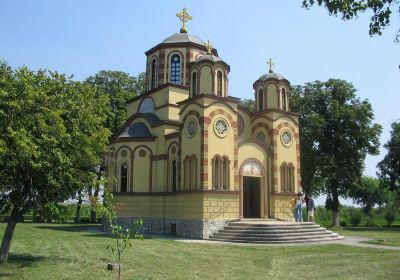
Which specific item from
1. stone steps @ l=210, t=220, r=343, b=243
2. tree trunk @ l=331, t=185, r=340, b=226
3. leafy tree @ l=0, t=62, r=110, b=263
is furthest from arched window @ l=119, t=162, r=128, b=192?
tree trunk @ l=331, t=185, r=340, b=226

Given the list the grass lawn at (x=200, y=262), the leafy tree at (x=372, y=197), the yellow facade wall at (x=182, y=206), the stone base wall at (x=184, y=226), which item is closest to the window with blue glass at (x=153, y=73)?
the yellow facade wall at (x=182, y=206)

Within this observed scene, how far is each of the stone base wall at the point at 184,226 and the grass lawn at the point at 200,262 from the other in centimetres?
453

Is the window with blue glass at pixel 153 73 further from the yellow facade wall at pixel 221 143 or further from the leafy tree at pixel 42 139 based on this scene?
the leafy tree at pixel 42 139

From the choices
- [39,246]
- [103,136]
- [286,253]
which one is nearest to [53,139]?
[103,136]

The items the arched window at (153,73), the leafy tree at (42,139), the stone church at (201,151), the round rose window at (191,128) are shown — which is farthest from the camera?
the arched window at (153,73)

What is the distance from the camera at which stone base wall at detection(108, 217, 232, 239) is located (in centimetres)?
2240

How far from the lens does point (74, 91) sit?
1262cm

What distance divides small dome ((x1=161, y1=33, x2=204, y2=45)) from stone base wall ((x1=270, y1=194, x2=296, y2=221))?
486 inches

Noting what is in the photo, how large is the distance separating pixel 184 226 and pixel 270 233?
5.28m

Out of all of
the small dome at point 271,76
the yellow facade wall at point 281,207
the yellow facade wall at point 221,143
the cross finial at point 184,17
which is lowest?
the yellow facade wall at point 281,207

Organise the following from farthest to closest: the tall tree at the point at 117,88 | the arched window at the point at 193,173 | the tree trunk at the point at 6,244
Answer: the tall tree at the point at 117,88, the arched window at the point at 193,173, the tree trunk at the point at 6,244

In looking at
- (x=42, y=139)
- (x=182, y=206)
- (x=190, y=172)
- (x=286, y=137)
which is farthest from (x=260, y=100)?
(x=42, y=139)

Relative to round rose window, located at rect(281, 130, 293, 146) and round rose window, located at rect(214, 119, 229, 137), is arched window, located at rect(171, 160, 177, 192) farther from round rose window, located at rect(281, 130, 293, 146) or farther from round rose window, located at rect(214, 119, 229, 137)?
round rose window, located at rect(281, 130, 293, 146)

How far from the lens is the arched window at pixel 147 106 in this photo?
29703 millimetres
